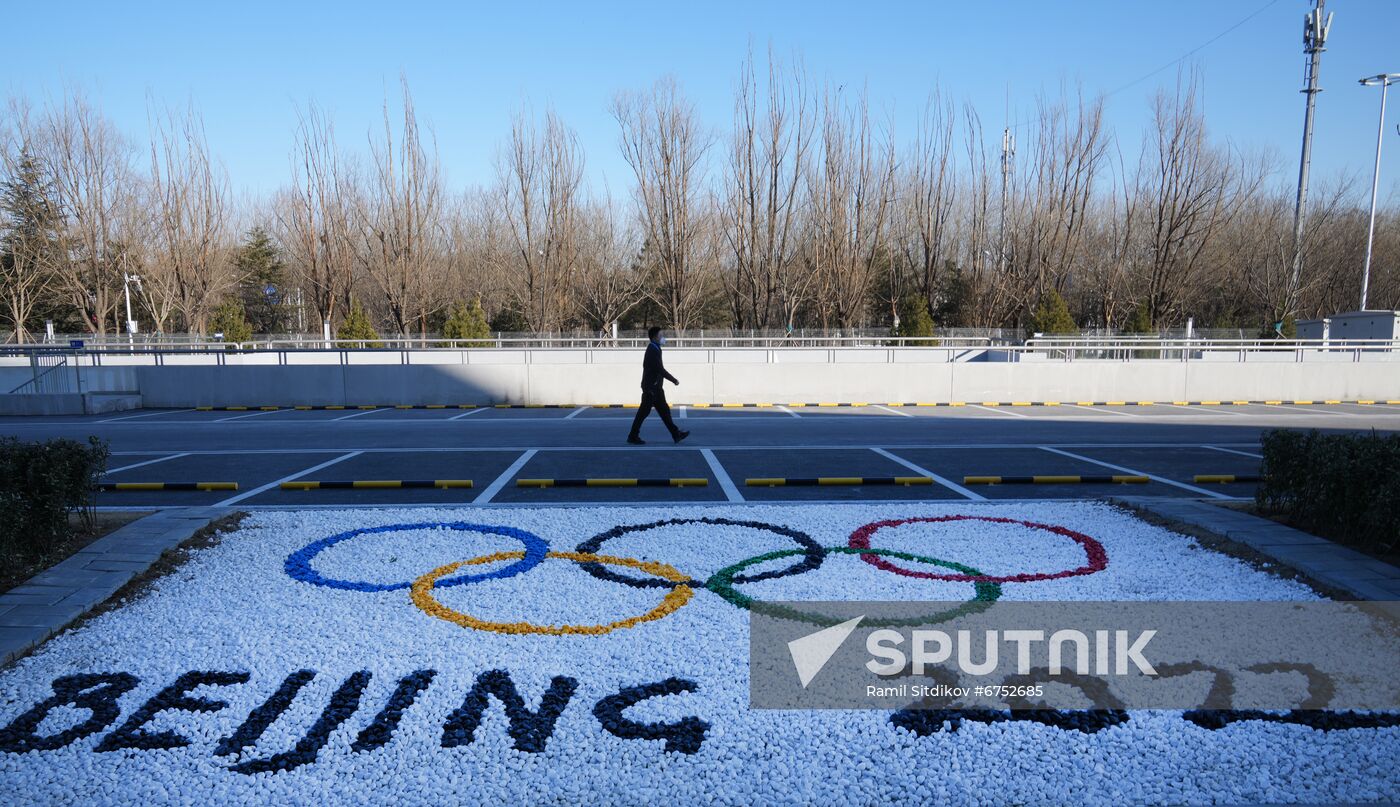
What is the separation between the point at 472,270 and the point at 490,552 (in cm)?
5641

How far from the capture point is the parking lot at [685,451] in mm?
8844

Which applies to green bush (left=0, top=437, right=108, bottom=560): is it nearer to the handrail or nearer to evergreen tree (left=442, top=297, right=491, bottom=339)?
the handrail

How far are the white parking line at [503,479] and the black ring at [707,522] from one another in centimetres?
220

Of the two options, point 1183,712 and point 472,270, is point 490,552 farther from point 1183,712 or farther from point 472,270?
point 472,270

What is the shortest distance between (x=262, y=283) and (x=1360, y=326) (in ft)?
214

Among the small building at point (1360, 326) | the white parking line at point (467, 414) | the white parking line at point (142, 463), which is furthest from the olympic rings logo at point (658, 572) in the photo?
the small building at point (1360, 326)

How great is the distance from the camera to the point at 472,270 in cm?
5909

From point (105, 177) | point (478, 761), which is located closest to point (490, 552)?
point (478, 761)

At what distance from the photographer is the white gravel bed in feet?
10.2

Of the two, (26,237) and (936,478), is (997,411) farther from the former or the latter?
(26,237)

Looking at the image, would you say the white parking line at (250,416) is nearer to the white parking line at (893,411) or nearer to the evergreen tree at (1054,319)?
the white parking line at (893,411)

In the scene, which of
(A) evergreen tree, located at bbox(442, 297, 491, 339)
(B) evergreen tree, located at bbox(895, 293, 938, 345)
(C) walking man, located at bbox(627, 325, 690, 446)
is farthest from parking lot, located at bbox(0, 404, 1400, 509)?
(B) evergreen tree, located at bbox(895, 293, 938, 345)

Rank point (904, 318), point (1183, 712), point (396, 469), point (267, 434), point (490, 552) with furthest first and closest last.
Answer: point (904, 318), point (267, 434), point (396, 469), point (490, 552), point (1183, 712)

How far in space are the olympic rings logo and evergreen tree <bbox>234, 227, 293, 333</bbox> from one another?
5823 centimetres
